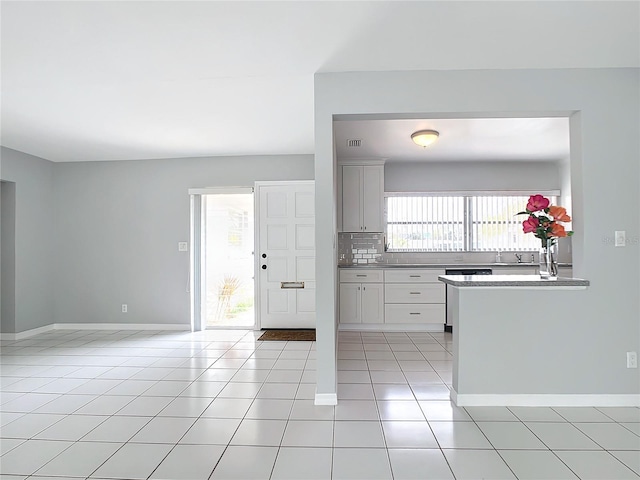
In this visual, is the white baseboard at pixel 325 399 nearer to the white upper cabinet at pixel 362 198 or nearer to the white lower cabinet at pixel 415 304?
the white lower cabinet at pixel 415 304

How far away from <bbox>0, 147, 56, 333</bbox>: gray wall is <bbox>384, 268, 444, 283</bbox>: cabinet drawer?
15.4 feet

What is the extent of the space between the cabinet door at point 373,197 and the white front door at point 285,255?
78 centimetres

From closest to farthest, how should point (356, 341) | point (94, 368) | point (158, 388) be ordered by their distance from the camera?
1. point (158, 388)
2. point (94, 368)
3. point (356, 341)

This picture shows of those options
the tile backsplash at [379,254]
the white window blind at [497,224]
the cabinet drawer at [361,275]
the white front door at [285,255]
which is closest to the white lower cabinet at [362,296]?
the cabinet drawer at [361,275]

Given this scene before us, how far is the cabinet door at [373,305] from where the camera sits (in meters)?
5.17

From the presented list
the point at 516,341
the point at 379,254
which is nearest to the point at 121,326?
the point at 379,254

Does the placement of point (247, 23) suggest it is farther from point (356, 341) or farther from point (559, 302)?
point (356, 341)

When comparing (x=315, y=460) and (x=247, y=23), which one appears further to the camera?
(x=247, y=23)

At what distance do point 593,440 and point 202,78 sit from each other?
11.4ft

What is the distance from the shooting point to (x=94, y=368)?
12.1ft

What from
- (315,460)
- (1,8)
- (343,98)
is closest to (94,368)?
(315,460)

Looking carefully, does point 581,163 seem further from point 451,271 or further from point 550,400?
point 451,271

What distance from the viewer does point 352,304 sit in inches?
205

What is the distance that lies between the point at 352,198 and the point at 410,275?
136 centimetres
